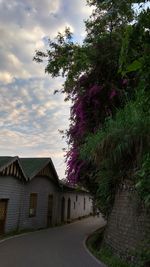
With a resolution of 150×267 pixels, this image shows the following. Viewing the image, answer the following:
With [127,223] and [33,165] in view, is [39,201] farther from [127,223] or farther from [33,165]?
[127,223]

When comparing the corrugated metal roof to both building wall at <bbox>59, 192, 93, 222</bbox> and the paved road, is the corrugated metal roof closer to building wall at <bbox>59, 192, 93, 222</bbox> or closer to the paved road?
building wall at <bbox>59, 192, 93, 222</bbox>

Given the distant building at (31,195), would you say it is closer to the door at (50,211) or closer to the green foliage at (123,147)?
the door at (50,211)

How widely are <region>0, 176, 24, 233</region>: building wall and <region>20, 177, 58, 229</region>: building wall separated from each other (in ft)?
2.78

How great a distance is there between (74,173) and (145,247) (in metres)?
8.61

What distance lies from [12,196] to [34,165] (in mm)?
5245

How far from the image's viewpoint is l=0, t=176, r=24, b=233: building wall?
66.7 feet

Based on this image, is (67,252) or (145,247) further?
(67,252)

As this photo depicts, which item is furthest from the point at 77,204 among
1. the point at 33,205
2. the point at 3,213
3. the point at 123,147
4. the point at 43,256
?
the point at 123,147

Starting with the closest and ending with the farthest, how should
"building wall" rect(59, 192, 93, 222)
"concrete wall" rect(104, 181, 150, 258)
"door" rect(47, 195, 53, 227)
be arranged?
"concrete wall" rect(104, 181, 150, 258), "door" rect(47, 195, 53, 227), "building wall" rect(59, 192, 93, 222)

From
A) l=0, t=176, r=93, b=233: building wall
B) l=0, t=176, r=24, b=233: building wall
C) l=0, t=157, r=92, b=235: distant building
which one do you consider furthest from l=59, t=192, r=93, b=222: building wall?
l=0, t=176, r=24, b=233: building wall

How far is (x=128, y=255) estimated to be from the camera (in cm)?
1007

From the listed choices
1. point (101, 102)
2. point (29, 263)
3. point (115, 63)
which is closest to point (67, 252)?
point (29, 263)

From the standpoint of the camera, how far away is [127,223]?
1059 cm

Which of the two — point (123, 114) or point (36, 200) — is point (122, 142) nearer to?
point (123, 114)
